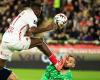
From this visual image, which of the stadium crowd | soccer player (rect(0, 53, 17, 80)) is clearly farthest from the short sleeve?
the stadium crowd

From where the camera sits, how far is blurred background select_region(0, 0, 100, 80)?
62.7 feet

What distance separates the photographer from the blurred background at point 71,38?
19109 mm

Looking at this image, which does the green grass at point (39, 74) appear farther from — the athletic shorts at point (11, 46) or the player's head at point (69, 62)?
the player's head at point (69, 62)

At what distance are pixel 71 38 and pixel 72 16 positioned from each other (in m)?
1.25

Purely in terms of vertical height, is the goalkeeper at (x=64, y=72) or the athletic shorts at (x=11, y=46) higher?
the athletic shorts at (x=11, y=46)

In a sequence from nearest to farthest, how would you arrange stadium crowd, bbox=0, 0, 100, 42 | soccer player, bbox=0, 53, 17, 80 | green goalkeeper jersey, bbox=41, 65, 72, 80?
1. green goalkeeper jersey, bbox=41, 65, 72, 80
2. soccer player, bbox=0, 53, 17, 80
3. stadium crowd, bbox=0, 0, 100, 42

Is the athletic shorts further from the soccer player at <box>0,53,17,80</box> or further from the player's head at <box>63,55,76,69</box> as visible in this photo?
the player's head at <box>63,55,76,69</box>

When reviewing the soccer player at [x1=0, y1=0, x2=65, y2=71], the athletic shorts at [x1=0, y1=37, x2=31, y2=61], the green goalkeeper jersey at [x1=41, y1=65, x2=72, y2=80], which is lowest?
the green goalkeeper jersey at [x1=41, y1=65, x2=72, y2=80]

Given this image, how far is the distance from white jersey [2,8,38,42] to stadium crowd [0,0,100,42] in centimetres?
941

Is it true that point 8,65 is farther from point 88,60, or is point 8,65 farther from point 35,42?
point 35,42

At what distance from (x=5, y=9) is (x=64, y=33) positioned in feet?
9.64

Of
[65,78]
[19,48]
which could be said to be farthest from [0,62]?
[65,78]

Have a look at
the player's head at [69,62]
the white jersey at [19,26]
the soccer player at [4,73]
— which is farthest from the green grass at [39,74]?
the player's head at [69,62]

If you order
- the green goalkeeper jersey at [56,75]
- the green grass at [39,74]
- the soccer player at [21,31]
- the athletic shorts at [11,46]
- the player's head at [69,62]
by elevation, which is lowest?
the green grass at [39,74]
